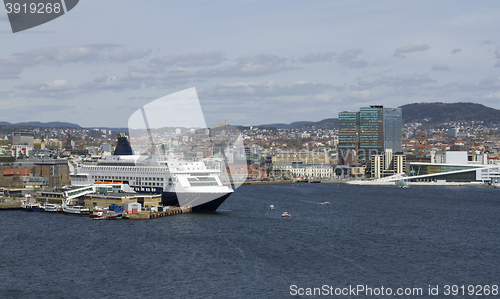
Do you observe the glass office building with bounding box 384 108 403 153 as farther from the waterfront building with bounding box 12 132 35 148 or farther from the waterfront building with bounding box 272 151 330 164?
the waterfront building with bounding box 12 132 35 148

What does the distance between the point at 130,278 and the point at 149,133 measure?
19.7 metres

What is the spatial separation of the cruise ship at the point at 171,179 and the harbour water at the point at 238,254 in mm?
1104

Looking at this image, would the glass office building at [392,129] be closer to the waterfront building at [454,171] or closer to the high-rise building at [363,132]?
the high-rise building at [363,132]

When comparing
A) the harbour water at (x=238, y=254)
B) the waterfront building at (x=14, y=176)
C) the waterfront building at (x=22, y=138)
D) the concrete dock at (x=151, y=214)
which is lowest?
the harbour water at (x=238, y=254)

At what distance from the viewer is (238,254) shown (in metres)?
16.1

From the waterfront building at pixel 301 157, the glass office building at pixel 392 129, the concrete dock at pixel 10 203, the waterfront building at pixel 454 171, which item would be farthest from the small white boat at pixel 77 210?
the glass office building at pixel 392 129

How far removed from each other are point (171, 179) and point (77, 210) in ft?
16.6

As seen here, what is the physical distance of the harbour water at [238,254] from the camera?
1305 centimetres

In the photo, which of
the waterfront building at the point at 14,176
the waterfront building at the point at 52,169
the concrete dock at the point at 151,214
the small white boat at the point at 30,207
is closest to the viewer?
the concrete dock at the point at 151,214

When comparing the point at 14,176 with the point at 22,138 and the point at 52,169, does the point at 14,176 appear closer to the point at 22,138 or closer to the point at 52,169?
the point at 52,169

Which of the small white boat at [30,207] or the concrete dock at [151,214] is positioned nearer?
the concrete dock at [151,214]

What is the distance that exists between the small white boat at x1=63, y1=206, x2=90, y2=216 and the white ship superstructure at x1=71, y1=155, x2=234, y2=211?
2.77 m

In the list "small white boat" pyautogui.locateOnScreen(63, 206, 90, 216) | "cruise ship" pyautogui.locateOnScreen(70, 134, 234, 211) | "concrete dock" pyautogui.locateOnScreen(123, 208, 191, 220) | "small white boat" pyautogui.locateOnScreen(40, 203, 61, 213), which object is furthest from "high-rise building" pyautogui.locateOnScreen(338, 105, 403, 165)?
"small white boat" pyautogui.locateOnScreen(63, 206, 90, 216)

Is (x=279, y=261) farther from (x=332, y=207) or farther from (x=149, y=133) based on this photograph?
(x=149, y=133)
